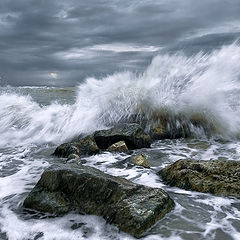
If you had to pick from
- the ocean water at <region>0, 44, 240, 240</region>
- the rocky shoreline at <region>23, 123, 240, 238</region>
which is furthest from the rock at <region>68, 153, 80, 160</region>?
the rocky shoreline at <region>23, 123, 240, 238</region>

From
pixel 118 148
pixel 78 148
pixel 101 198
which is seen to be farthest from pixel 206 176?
pixel 78 148

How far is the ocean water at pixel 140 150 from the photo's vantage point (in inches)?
141

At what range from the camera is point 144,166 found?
5840 millimetres

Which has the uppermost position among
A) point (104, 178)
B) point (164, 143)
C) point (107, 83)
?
point (107, 83)

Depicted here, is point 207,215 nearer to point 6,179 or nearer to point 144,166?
point 144,166

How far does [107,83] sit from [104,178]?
7.22 meters

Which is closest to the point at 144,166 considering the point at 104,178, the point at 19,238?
the point at 104,178

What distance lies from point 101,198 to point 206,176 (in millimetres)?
1730

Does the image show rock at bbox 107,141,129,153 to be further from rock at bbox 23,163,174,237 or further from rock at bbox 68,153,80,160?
rock at bbox 23,163,174,237

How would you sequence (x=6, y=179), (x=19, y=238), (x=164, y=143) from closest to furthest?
(x=19, y=238)
(x=6, y=179)
(x=164, y=143)

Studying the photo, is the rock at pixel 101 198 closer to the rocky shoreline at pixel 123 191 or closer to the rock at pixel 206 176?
the rocky shoreline at pixel 123 191

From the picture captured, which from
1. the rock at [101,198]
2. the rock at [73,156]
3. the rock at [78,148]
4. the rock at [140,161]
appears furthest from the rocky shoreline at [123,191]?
the rock at [78,148]

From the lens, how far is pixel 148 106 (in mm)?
9852

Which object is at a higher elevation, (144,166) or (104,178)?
(104,178)
